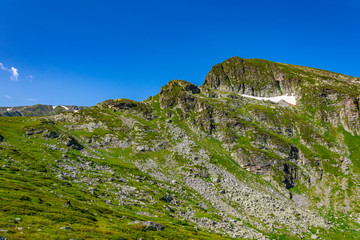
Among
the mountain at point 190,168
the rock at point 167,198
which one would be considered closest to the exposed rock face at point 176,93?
the mountain at point 190,168

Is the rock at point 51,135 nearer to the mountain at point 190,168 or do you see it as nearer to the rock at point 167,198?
the mountain at point 190,168

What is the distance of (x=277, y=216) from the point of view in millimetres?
62625

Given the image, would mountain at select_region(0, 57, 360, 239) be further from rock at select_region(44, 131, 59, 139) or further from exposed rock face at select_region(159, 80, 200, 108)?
exposed rock face at select_region(159, 80, 200, 108)

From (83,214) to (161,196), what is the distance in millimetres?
32192

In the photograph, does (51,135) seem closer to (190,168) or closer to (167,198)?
(190,168)

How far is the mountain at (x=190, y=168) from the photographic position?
3294cm

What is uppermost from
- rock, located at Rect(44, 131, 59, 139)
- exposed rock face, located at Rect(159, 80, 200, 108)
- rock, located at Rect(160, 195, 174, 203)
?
exposed rock face, located at Rect(159, 80, 200, 108)

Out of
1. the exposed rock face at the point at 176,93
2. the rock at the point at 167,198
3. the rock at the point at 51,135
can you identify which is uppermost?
the exposed rock face at the point at 176,93

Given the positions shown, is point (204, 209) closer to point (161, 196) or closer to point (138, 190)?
point (161, 196)

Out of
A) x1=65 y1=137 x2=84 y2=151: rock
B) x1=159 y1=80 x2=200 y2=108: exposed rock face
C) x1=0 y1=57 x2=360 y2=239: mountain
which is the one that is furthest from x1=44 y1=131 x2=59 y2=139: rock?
x1=159 y1=80 x2=200 y2=108: exposed rock face

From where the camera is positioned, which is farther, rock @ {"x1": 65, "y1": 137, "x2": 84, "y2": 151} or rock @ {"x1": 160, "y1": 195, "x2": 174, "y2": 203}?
rock @ {"x1": 65, "y1": 137, "x2": 84, "y2": 151}

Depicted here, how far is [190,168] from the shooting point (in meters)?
88.4

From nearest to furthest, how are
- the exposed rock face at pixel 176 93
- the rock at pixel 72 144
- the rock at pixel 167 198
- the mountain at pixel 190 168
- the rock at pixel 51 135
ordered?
the mountain at pixel 190 168
the rock at pixel 167 198
the rock at pixel 72 144
the rock at pixel 51 135
the exposed rock face at pixel 176 93

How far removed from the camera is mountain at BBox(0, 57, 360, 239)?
108ft
